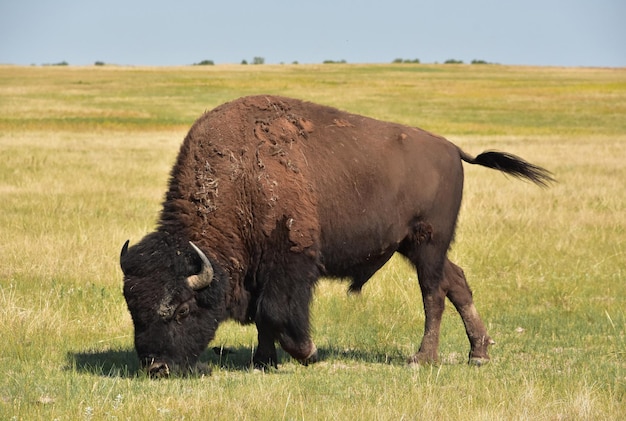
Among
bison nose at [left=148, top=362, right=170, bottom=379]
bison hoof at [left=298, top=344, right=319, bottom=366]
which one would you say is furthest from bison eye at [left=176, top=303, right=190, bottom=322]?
bison hoof at [left=298, top=344, right=319, bottom=366]

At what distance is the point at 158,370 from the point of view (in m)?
6.85

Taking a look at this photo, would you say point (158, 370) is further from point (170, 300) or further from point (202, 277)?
point (202, 277)

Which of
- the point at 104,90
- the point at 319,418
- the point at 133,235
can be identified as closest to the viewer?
the point at 319,418

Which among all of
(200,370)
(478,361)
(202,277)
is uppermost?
(202,277)

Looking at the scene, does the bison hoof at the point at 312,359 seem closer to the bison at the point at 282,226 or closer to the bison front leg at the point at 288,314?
the bison at the point at 282,226

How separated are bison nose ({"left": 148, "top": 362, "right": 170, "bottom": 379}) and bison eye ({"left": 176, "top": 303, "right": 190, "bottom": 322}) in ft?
1.25

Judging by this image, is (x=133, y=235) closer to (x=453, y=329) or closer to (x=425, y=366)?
(x=453, y=329)

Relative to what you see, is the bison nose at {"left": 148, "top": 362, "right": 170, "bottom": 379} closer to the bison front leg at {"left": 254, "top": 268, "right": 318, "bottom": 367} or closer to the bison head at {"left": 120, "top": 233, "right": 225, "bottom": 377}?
the bison head at {"left": 120, "top": 233, "right": 225, "bottom": 377}

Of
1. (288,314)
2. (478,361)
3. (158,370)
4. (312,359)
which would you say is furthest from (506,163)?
(158,370)

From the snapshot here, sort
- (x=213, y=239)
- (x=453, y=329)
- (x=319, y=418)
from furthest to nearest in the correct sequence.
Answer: (x=453, y=329) → (x=213, y=239) → (x=319, y=418)

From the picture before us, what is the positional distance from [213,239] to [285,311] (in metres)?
0.84

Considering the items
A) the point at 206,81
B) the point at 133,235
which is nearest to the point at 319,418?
the point at 133,235

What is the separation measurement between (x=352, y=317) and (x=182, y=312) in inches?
132

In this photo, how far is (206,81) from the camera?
252ft
